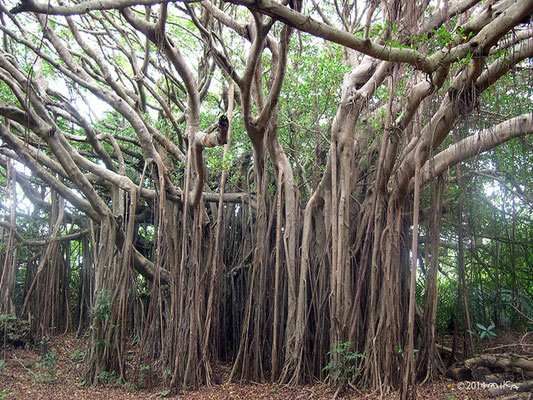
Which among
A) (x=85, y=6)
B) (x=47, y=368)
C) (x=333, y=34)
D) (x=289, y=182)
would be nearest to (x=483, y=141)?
(x=333, y=34)

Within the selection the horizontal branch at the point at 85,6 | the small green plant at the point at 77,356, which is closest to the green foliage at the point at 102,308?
the small green plant at the point at 77,356

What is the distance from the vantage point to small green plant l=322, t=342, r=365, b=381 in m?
4.19

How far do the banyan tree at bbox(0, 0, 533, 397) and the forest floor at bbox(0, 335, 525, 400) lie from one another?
0.16 m

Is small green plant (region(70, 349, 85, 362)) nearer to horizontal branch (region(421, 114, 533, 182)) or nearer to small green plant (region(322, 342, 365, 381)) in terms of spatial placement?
small green plant (region(322, 342, 365, 381))

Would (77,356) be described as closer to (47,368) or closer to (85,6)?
(47,368)

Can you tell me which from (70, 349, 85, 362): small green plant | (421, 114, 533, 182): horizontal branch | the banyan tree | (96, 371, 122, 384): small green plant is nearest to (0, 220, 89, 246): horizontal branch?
the banyan tree

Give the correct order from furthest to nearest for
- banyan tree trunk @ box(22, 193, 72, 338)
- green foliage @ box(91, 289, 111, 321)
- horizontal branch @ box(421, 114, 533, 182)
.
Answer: banyan tree trunk @ box(22, 193, 72, 338), green foliage @ box(91, 289, 111, 321), horizontal branch @ box(421, 114, 533, 182)

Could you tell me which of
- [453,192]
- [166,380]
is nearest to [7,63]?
[166,380]

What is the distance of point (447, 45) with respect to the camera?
10.1 ft

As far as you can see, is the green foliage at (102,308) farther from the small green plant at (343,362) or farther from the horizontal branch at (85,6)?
the horizontal branch at (85,6)

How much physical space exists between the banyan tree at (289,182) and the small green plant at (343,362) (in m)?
0.10

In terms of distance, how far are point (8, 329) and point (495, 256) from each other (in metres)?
6.57

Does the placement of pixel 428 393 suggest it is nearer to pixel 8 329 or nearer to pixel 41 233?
pixel 8 329

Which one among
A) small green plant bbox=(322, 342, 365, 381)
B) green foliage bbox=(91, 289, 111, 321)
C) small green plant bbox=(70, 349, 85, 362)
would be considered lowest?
small green plant bbox=(70, 349, 85, 362)
